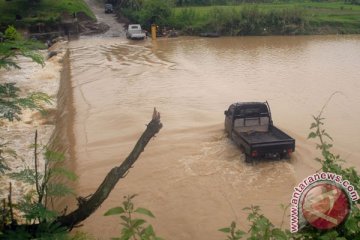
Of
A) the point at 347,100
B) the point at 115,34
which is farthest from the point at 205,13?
the point at 347,100

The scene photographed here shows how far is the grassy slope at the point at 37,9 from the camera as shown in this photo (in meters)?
39.1

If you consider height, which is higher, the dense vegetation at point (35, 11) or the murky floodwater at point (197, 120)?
the dense vegetation at point (35, 11)

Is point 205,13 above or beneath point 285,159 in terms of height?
above

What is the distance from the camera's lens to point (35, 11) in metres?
41.4

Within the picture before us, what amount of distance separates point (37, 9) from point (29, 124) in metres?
30.2

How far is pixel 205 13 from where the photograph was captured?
1779 inches

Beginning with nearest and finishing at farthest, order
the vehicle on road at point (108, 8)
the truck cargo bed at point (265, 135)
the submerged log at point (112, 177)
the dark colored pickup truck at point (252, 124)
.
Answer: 1. the submerged log at point (112, 177)
2. the truck cargo bed at point (265, 135)
3. the dark colored pickup truck at point (252, 124)
4. the vehicle on road at point (108, 8)

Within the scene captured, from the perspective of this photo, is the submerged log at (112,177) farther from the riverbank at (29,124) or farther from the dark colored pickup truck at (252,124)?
the dark colored pickup truck at (252,124)

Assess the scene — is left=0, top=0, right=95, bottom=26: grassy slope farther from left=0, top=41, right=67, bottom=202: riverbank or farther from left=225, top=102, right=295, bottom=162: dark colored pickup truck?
left=225, top=102, right=295, bottom=162: dark colored pickup truck

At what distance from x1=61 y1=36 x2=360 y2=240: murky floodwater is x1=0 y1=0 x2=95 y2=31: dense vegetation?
9093 mm

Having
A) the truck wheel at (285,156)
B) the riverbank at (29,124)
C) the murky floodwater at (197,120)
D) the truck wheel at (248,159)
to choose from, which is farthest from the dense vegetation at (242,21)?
the truck wheel at (248,159)

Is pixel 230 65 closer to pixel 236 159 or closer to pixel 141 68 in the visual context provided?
pixel 141 68

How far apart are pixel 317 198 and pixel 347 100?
639 inches

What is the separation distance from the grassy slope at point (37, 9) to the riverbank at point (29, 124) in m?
11.5
